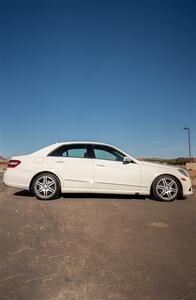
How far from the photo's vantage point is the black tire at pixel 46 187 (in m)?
7.18

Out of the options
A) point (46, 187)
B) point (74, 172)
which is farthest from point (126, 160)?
point (46, 187)

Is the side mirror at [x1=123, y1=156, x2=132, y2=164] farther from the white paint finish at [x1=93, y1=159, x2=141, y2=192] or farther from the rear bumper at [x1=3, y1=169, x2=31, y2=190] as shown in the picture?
the rear bumper at [x1=3, y1=169, x2=31, y2=190]

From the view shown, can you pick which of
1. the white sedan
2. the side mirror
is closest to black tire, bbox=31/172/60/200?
the white sedan

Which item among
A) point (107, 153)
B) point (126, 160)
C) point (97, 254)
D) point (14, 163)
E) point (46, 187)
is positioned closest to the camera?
point (97, 254)

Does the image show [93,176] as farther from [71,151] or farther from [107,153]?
[71,151]

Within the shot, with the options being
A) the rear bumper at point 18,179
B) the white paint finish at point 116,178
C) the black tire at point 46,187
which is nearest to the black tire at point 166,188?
the white paint finish at point 116,178

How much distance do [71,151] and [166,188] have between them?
2.55 metres

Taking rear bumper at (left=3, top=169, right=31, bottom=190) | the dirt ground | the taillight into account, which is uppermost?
the taillight

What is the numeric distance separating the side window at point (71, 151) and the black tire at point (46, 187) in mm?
649

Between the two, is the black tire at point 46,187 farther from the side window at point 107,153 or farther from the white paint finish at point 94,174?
the side window at point 107,153

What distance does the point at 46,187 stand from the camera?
7.19m

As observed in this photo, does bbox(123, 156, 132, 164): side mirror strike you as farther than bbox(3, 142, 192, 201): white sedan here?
Yes

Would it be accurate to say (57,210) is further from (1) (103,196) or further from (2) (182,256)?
(2) (182,256)

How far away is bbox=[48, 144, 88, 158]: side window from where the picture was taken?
752cm
